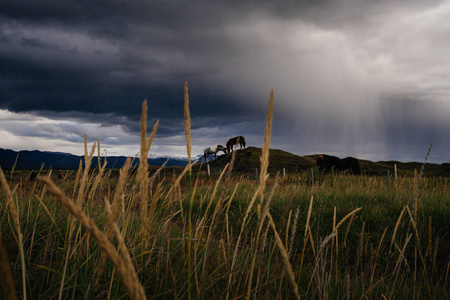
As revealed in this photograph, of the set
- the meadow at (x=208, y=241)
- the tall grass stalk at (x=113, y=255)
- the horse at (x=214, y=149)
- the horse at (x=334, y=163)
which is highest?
the horse at (x=214, y=149)

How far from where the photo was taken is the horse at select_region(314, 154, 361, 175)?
19.9 meters

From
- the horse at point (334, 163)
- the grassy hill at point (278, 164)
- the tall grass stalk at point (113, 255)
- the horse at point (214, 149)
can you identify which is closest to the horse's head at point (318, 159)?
the horse at point (334, 163)

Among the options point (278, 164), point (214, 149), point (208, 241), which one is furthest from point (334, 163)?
point (214, 149)

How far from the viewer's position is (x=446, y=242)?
19.1 ft

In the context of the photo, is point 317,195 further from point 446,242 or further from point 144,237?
point 144,237

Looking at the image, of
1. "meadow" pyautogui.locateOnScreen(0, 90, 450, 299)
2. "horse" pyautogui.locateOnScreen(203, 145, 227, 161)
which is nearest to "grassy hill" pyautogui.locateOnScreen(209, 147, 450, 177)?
"horse" pyautogui.locateOnScreen(203, 145, 227, 161)

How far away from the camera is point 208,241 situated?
151 centimetres

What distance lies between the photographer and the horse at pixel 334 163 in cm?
1992

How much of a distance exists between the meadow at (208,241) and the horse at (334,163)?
11701 millimetres

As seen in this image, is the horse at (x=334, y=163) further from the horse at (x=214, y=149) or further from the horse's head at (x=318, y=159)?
the horse at (x=214, y=149)

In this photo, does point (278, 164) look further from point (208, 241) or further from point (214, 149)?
point (208, 241)

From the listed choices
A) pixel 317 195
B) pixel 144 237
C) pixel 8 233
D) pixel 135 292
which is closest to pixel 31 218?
pixel 8 233

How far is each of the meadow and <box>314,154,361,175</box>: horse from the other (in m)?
11.7

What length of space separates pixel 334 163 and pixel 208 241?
21.6 meters
